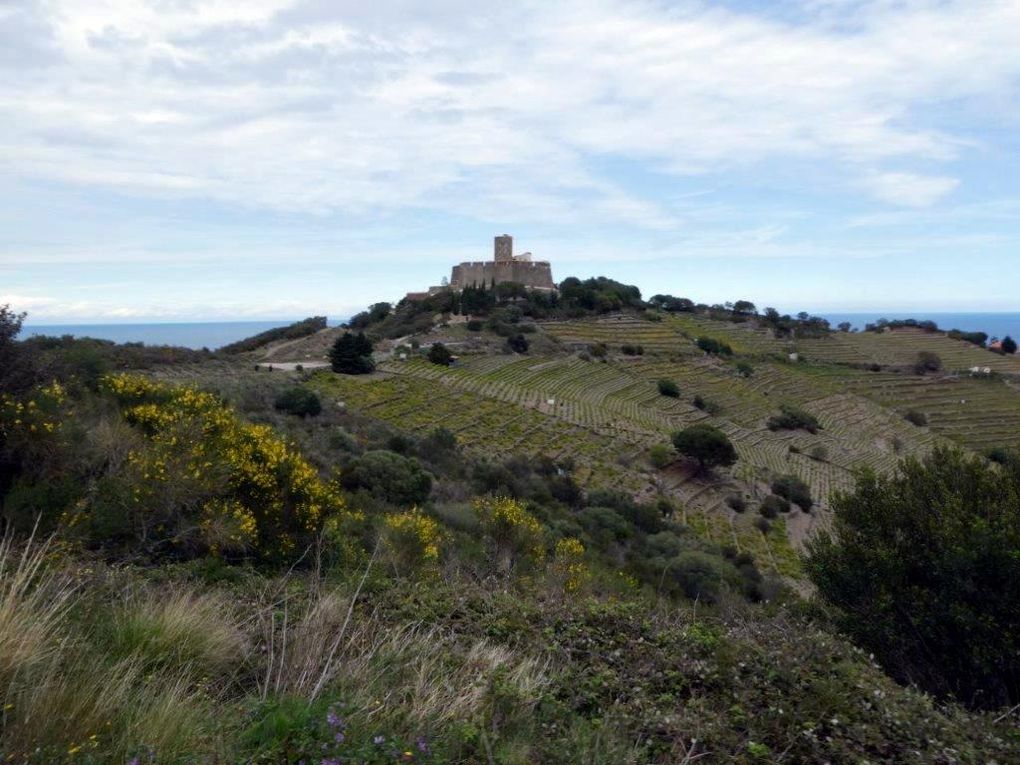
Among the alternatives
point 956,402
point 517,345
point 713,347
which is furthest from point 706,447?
point 956,402

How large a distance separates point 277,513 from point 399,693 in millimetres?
4233

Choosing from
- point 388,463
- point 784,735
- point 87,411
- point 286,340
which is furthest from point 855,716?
point 286,340

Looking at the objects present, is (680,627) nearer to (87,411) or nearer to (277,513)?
(277,513)

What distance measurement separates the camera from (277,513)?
6.83 meters

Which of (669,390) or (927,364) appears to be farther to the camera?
(927,364)

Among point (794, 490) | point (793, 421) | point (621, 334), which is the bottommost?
point (794, 490)

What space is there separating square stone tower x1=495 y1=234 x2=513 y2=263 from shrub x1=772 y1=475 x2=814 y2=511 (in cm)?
4019

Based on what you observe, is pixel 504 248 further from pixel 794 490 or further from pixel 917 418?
pixel 794 490

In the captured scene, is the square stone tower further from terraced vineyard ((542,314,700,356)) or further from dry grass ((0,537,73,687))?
dry grass ((0,537,73,687))

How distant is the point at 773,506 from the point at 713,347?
1139 inches

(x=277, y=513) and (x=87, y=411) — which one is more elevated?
(x=87, y=411)

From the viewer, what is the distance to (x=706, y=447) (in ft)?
94.0

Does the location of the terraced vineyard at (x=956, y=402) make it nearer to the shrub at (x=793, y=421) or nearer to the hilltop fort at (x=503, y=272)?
the shrub at (x=793, y=421)

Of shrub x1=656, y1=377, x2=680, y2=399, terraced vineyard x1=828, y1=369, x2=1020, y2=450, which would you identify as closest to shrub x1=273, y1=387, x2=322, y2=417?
shrub x1=656, y1=377, x2=680, y2=399
